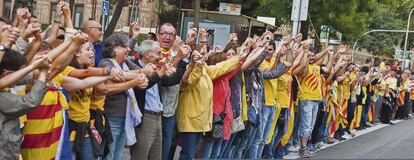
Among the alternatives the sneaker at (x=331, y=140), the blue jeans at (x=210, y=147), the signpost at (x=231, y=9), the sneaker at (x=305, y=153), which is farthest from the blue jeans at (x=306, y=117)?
the signpost at (x=231, y=9)

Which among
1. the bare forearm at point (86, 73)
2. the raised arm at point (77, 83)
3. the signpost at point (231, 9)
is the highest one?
the signpost at point (231, 9)

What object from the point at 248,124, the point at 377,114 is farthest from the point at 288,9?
the point at 248,124

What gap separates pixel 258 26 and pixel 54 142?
27584mm

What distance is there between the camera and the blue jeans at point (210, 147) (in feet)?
29.6

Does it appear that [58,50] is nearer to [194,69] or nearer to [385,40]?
[194,69]

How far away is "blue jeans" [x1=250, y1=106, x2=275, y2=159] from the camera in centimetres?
1038

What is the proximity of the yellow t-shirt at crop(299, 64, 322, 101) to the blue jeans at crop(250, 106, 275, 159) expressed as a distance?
5.15 feet

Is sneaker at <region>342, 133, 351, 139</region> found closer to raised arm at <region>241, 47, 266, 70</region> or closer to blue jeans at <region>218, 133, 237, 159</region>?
blue jeans at <region>218, 133, 237, 159</region>

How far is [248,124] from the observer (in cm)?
998

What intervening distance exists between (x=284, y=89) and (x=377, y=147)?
12.2ft

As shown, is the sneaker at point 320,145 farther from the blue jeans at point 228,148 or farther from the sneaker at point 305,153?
the blue jeans at point 228,148

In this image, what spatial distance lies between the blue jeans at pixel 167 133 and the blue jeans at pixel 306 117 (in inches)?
173

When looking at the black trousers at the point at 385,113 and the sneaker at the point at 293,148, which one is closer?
the sneaker at the point at 293,148

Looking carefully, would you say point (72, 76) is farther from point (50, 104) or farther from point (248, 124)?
point (248, 124)
